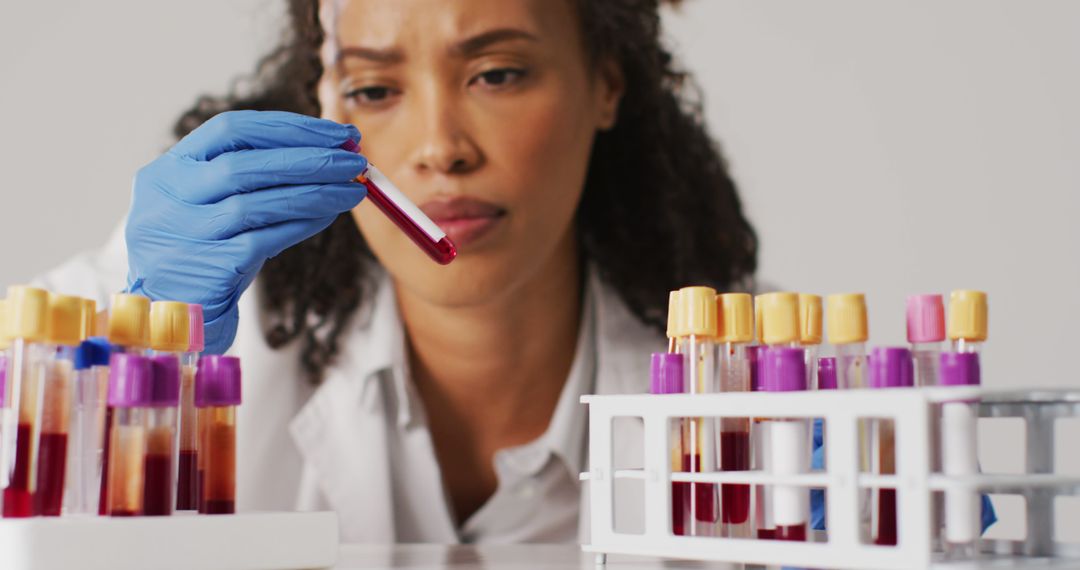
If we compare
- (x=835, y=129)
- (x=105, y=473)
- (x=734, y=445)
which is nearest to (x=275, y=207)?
(x=105, y=473)

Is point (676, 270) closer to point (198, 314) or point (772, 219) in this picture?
point (772, 219)

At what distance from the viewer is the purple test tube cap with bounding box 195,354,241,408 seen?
29.9 inches

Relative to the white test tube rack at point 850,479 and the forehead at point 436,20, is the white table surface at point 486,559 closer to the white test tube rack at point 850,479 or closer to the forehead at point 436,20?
the white test tube rack at point 850,479

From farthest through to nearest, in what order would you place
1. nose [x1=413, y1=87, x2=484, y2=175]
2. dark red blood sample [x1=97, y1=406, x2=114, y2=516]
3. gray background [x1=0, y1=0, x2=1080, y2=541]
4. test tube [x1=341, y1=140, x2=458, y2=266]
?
gray background [x1=0, y1=0, x2=1080, y2=541]
nose [x1=413, y1=87, x2=484, y2=175]
test tube [x1=341, y1=140, x2=458, y2=266]
dark red blood sample [x1=97, y1=406, x2=114, y2=516]

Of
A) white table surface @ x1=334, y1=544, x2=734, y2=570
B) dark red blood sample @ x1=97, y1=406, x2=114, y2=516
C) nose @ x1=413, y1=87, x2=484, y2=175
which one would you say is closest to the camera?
dark red blood sample @ x1=97, y1=406, x2=114, y2=516


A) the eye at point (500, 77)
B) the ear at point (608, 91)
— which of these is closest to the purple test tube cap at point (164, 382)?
the eye at point (500, 77)

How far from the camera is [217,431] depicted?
2.51 ft

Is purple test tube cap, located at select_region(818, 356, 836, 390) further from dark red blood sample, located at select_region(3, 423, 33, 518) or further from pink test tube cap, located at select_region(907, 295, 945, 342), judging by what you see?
dark red blood sample, located at select_region(3, 423, 33, 518)

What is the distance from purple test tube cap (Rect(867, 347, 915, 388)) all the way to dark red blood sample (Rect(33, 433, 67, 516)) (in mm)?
506

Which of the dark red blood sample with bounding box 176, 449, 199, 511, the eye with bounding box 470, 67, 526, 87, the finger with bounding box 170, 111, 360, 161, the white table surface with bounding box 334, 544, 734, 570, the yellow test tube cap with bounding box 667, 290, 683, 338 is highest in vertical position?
the eye with bounding box 470, 67, 526, 87

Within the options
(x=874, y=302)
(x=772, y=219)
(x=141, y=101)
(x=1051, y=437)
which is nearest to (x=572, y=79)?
(x=772, y=219)

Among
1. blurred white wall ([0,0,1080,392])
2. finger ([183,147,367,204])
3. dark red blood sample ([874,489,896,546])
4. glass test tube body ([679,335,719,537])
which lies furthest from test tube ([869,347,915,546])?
blurred white wall ([0,0,1080,392])

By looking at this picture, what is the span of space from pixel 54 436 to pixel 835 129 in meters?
1.69

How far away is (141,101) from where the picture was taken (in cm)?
224
